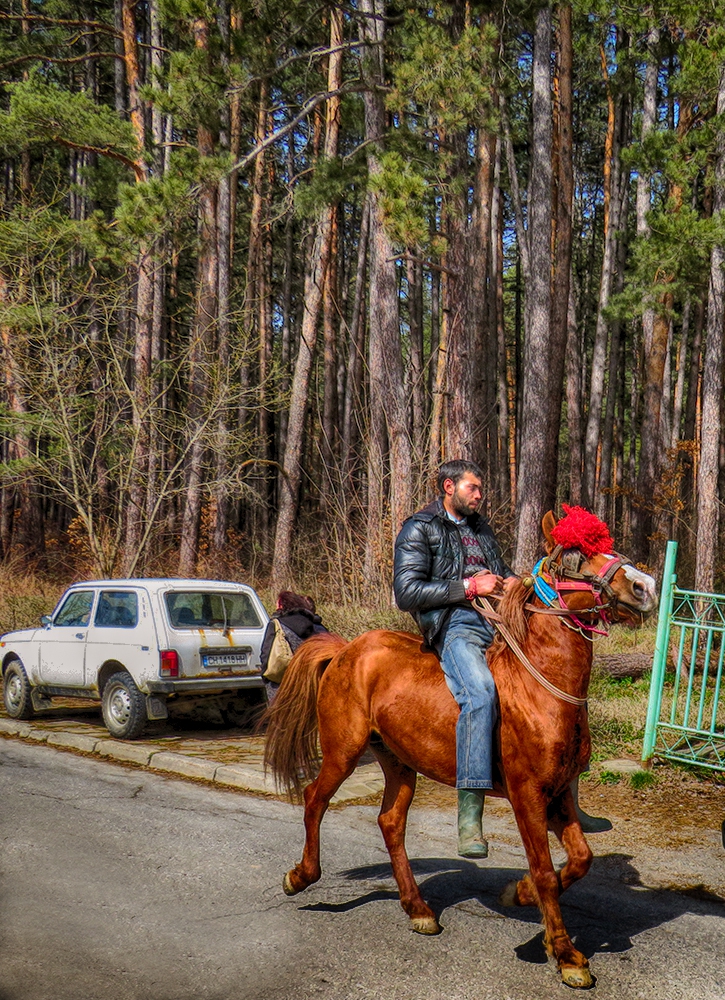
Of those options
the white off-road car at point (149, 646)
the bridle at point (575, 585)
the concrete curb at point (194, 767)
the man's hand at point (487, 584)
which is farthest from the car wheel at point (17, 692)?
the bridle at point (575, 585)

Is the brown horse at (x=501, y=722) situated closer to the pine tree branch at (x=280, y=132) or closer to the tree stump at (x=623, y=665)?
the tree stump at (x=623, y=665)

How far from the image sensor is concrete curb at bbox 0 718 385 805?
9.00m

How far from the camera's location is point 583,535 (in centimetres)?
480

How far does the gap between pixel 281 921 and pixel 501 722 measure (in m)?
1.72

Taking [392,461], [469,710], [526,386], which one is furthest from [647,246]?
[469,710]

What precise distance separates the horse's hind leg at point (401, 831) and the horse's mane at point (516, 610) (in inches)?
46.6

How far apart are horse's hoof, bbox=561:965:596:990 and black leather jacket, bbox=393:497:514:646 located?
179 cm

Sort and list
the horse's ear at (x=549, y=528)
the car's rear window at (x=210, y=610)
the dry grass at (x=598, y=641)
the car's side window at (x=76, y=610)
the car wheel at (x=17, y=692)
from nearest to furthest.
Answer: the horse's ear at (x=549, y=528)
the dry grass at (x=598, y=641)
the car's rear window at (x=210, y=610)
the car's side window at (x=76, y=610)
the car wheel at (x=17, y=692)

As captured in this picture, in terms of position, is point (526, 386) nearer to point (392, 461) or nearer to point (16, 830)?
point (392, 461)

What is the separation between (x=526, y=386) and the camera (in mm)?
16156

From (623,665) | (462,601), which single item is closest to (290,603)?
(462,601)

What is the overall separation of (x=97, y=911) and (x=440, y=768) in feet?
7.07

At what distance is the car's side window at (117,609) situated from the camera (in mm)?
11109

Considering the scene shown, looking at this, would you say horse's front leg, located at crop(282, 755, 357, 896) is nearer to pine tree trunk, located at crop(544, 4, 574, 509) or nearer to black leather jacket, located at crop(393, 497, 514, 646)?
black leather jacket, located at crop(393, 497, 514, 646)
